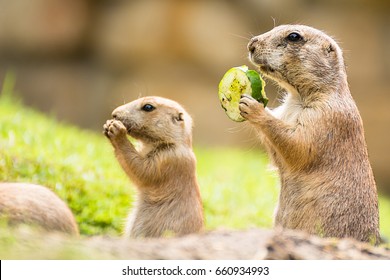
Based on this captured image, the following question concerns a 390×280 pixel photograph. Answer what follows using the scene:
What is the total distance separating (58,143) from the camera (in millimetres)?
10062

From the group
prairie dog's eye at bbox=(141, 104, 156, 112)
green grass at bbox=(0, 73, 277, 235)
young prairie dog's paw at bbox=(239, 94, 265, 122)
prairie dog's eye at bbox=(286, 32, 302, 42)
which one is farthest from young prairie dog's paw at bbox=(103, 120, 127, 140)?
prairie dog's eye at bbox=(286, 32, 302, 42)

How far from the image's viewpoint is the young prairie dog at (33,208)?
541 centimetres

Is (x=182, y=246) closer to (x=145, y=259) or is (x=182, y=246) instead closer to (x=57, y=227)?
(x=145, y=259)

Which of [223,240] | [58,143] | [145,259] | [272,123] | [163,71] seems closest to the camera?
[145,259]

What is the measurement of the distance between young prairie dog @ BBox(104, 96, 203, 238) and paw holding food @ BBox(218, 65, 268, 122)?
554 millimetres

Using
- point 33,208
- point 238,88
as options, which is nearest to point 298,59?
point 238,88

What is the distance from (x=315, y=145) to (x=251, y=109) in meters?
0.62

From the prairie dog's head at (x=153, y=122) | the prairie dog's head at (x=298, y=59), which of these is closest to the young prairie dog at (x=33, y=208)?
the prairie dog's head at (x=153, y=122)

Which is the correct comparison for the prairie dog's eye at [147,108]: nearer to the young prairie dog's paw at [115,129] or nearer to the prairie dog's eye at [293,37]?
the young prairie dog's paw at [115,129]

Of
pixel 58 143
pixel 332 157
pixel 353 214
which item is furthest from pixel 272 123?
pixel 58 143

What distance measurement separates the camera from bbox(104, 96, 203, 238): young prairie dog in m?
6.57

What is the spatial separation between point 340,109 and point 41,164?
3736 millimetres

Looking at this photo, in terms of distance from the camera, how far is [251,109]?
6.37 m

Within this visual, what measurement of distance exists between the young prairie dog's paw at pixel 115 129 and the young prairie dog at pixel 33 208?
3.57 feet
